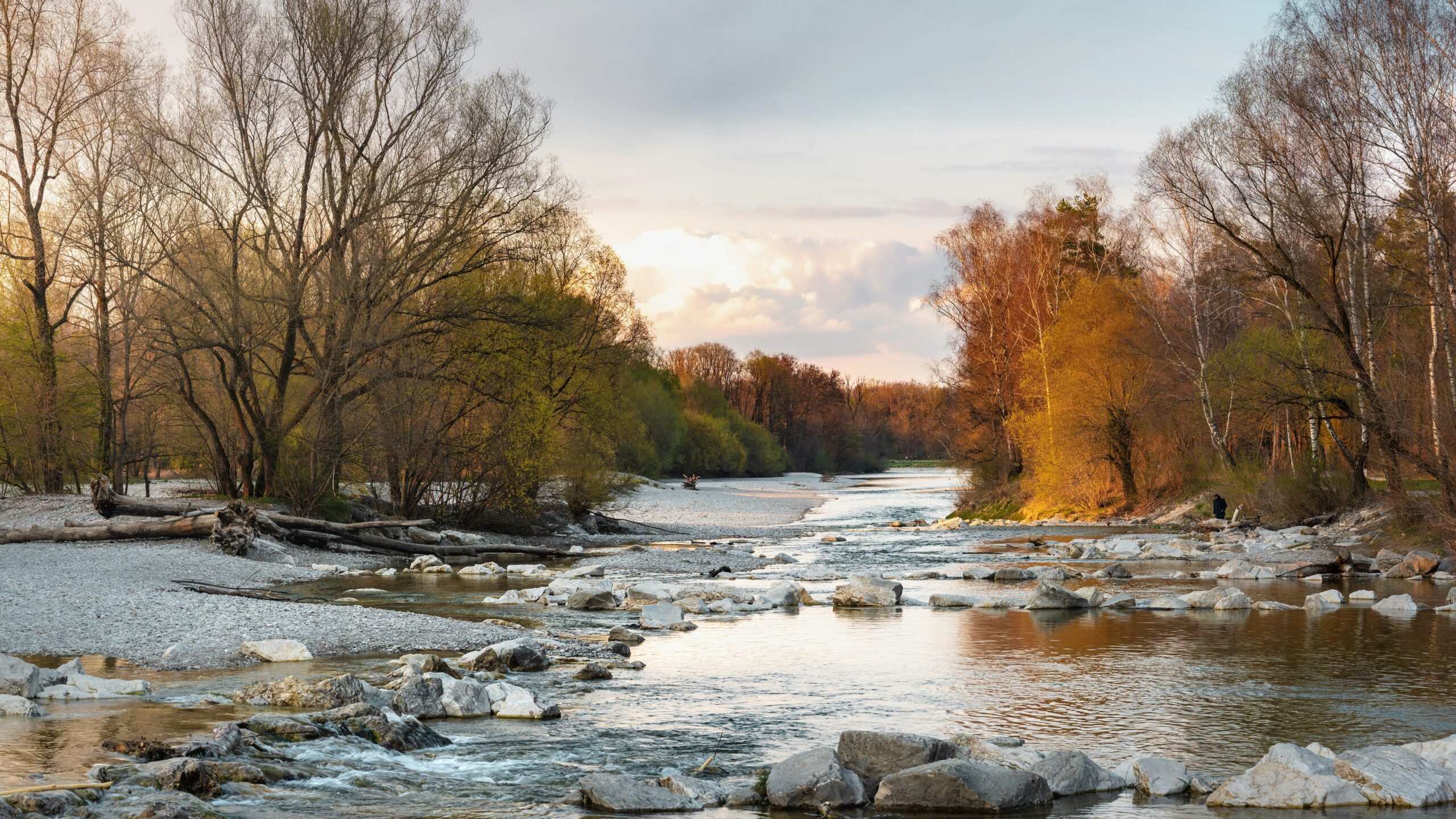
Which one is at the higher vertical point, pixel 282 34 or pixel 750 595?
pixel 282 34

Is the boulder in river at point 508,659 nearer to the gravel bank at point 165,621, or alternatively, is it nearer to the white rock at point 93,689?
the gravel bank at point 165,621

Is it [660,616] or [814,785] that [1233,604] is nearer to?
[660,616]

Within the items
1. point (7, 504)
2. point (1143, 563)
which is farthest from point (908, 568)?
point (7, 504)

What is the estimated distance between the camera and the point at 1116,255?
44219 millimetres

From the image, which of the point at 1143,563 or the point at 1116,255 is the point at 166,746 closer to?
the point at 1143,563

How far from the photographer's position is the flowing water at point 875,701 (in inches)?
294

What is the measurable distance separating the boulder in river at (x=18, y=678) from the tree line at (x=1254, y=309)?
2214 cm

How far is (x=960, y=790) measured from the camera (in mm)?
7086

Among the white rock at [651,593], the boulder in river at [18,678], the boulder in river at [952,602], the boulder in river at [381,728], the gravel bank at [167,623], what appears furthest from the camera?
the white rock at [651,593]

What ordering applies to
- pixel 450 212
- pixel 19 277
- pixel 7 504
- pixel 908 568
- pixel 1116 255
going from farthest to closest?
pixel 1116 255 < pixel 19 277 < pixel 450 212 < pixel 7 504 < pixel 908 568

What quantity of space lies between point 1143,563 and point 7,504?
27.2 m


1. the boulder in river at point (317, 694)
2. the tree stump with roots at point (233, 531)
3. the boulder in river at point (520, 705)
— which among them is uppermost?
the tree stump with roots at point (233, 531)

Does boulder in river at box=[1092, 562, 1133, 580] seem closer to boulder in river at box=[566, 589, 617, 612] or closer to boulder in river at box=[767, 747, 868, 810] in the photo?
boulder in river at box=[566, 589, 617, 612]

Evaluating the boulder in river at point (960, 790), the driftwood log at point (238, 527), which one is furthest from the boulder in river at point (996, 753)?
the driftwood log at point (238, 527)
